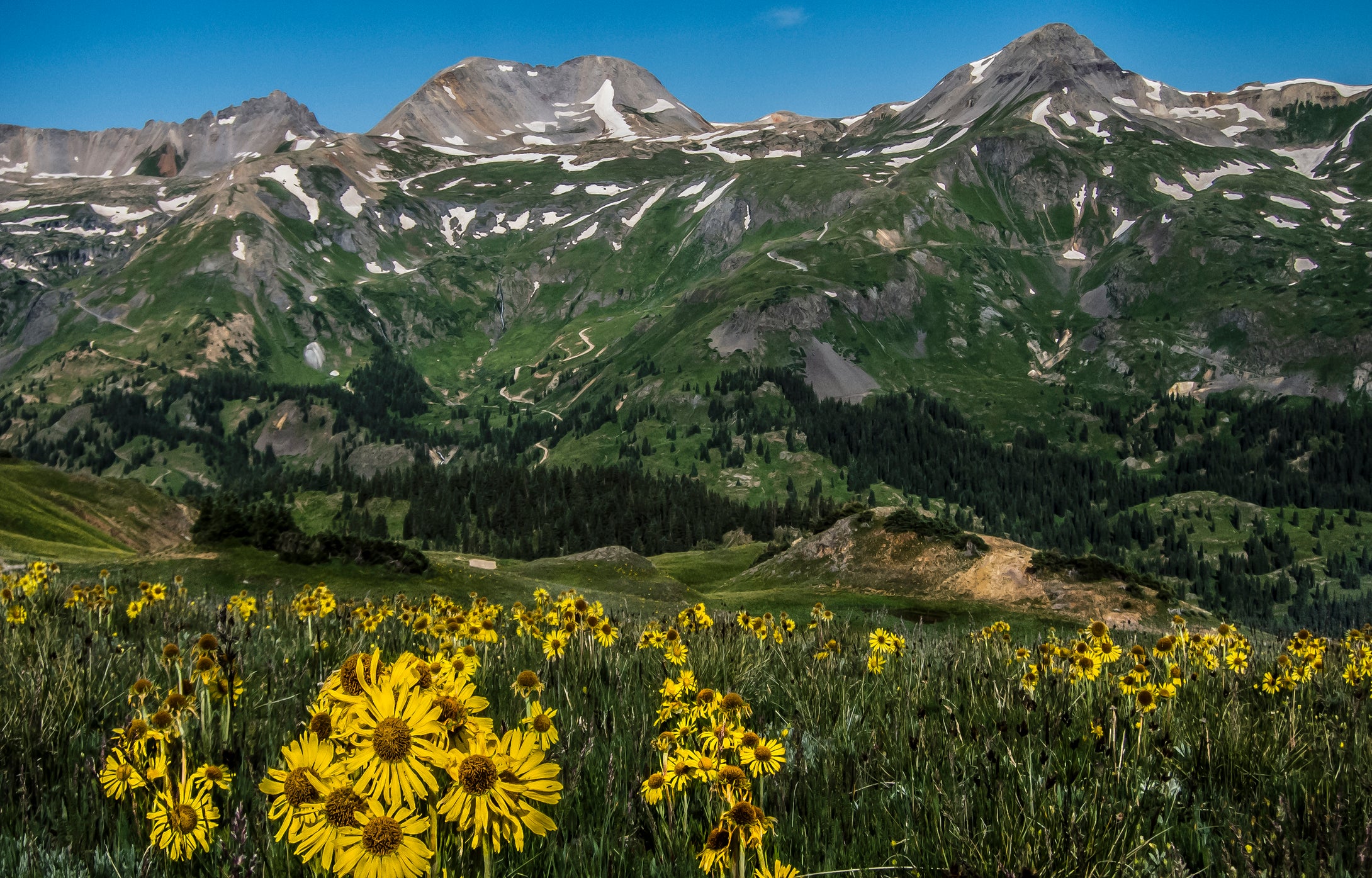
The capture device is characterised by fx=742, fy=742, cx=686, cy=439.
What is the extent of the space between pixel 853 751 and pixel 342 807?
3.92 meters

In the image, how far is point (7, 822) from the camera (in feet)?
12.8

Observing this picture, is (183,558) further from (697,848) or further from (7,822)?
(697,848)

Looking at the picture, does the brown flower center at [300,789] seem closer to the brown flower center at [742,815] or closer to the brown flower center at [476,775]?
the brown flower center at [476,775]

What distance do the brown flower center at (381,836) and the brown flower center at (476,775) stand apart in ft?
0.70

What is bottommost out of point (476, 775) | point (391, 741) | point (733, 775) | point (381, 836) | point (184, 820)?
point (184, 820)

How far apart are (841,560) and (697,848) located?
4512 cm

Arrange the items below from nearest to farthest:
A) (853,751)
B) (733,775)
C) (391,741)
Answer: (391,741) → (733,775) → (853,751)

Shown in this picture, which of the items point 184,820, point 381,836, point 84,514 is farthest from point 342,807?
point 84,514

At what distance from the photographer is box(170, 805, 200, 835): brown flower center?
9.47 feet

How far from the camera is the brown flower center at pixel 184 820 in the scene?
2.89 m

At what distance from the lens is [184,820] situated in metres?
2.89

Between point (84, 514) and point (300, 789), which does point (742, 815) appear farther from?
point (84, 514)

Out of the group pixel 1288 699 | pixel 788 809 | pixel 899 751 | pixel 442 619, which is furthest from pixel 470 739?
pixel 1288 699

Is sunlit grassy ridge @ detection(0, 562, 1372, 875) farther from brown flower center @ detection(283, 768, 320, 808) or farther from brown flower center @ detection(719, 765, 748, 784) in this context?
brown flower center @ detection(283, 768, 320, 808)
